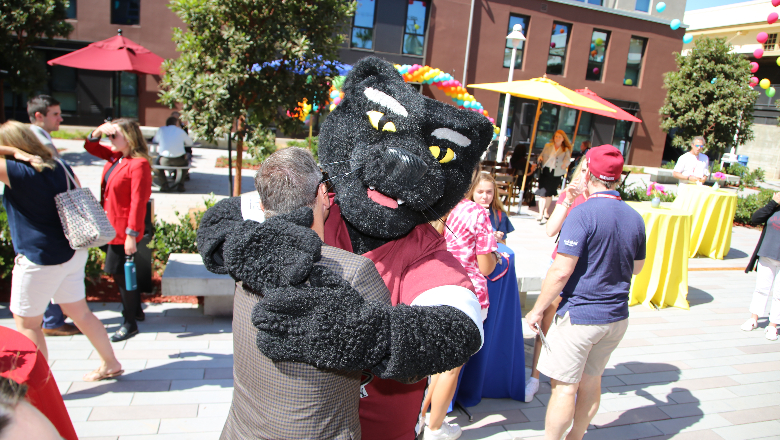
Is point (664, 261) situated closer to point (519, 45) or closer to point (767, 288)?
point (767, 288)

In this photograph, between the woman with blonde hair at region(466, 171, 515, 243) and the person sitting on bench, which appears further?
the person sitting on bench

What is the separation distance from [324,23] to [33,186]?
10.7 feet

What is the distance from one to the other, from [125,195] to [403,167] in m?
3.05

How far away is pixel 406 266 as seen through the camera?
5.24 ft

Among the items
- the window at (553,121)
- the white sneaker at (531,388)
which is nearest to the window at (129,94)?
the window at (553,121)

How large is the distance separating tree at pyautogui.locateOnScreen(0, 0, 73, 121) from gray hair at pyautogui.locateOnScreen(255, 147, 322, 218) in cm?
1118

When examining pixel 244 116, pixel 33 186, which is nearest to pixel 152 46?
pixel 244 116

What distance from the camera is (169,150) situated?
8922mm

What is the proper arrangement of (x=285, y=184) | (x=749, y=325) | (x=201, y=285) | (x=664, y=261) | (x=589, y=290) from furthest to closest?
(x=664, y=261) → (x=749, y=325) → (x=201, y=285) → (x=589, y=290) → (x=285, y=184)

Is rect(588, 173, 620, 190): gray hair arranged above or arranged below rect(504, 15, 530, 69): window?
below

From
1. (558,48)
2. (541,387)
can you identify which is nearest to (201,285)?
(541,387)

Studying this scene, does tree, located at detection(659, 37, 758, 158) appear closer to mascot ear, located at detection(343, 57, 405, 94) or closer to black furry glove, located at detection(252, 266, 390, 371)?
mascot ear, located at detection(343, 57, 405, 94)

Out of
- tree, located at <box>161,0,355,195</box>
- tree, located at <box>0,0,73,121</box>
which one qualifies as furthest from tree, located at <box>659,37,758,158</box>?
tree, located at <box>0,0,73,121</box>

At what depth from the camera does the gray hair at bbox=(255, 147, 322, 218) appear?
139 cm
